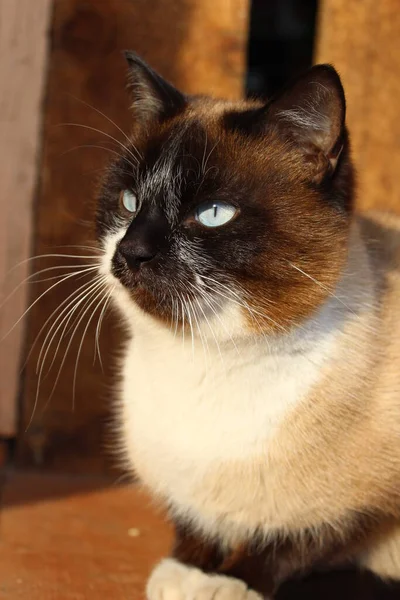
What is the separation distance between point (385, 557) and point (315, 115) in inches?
31.5

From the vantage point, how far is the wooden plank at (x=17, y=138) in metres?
1.79

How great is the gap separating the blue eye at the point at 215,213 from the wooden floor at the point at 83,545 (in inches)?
25.8

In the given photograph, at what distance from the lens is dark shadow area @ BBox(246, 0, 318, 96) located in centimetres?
294

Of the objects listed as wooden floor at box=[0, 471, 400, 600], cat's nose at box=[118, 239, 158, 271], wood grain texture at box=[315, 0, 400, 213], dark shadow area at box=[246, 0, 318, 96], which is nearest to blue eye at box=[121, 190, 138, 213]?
cat's nose at box=[118, 239, 158, 271]

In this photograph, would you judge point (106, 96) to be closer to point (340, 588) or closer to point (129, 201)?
point (129, 201)

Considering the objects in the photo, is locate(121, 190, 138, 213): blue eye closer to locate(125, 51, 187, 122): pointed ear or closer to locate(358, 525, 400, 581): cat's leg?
locate(125, 51, 187, 122): pointed ear

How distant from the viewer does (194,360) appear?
130 cm

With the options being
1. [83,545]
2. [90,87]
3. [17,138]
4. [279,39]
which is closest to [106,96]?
[90,87]

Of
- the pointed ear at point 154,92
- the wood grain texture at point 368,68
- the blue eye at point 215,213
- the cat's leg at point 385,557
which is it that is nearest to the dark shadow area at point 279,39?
the wood grain texture at point 368,68

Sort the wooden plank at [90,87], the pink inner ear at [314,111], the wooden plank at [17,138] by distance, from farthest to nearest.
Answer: the wooden plank at [90,87] < the wooden plank at [17,138] < the pink inner ear at [314,111]

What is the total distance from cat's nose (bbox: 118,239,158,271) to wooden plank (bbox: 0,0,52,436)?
0.72 m

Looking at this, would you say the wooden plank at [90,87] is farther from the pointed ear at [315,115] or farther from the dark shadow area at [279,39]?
the dark shadow area at [279,39]

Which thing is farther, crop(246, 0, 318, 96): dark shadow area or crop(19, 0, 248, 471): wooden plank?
crop(246, 0, 318, 96): dark shadow area

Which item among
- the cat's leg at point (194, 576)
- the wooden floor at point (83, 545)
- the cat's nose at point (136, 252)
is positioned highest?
the cat's nose at point (136, 252)
